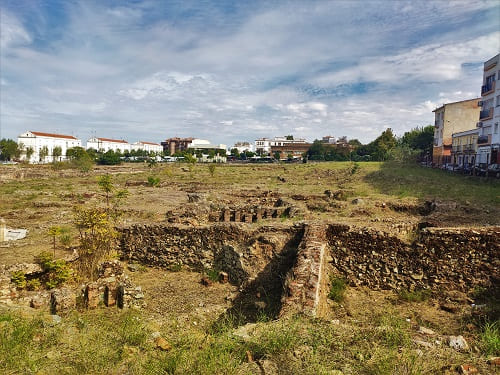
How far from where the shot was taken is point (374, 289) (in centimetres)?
827

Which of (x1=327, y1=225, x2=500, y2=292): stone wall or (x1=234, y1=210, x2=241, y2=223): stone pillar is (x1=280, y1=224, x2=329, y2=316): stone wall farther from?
(x1=234, y1=210, x2=241, y2=223): stone pillar

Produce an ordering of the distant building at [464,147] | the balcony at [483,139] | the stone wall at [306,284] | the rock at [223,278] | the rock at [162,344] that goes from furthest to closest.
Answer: the distant building at [464,147] < the balcony at [483,139] < the rock at [223,278] < the stone wall at [306,284] < the rock at [162,344]

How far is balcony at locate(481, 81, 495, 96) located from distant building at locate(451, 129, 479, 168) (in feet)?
16.4

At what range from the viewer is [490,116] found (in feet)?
120

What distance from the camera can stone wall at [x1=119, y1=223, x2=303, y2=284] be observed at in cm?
891

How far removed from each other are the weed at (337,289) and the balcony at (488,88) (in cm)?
3946

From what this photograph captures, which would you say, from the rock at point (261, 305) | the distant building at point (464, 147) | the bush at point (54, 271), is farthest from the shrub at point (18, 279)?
the distant building at point (464, 147)

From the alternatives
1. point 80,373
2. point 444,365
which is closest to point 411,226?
Answer: point 444,365

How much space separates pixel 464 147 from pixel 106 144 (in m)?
134

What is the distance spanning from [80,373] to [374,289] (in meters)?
6.78

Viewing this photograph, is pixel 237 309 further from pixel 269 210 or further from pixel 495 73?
pixel 495 73

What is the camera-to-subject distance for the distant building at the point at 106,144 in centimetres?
13588

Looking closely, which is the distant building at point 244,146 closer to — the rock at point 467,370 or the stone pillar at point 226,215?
the stone pillar at point 226,215

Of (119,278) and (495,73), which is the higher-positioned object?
(495,73)
